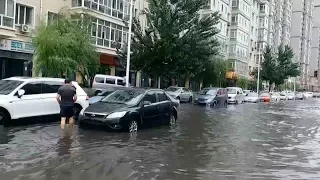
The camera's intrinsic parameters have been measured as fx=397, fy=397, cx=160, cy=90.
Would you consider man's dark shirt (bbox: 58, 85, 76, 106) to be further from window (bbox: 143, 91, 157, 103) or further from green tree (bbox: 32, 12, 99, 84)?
green tree (bbox: 32, 12, 99, 84)

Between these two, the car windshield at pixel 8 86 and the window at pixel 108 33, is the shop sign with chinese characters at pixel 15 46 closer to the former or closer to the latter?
the window at pixel 108 33

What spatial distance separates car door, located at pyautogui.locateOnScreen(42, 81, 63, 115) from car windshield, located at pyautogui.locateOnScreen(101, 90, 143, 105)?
2004 millimetres

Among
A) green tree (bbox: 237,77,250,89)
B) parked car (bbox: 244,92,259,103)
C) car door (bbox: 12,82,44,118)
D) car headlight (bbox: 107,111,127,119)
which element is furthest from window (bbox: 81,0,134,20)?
green tree (bbox: 237,77,250,89)

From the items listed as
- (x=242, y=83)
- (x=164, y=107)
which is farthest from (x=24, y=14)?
(x=242, y=83)

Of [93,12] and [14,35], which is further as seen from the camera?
[93,12]

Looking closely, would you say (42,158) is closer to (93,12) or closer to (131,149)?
(131,149)

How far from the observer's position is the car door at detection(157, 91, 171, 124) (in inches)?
574

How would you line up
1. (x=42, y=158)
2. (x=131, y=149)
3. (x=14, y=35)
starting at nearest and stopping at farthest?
(x=42, y=158)
(x=131, y=149)
(x=14, y=35)

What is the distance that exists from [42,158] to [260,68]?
71.1 metres

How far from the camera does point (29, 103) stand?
13.4m

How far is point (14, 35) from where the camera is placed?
26.8m

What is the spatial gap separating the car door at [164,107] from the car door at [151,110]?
28cm

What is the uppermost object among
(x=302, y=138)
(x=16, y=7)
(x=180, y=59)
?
(x=16, y=7)

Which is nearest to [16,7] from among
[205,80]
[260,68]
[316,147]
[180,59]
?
[180,59]
